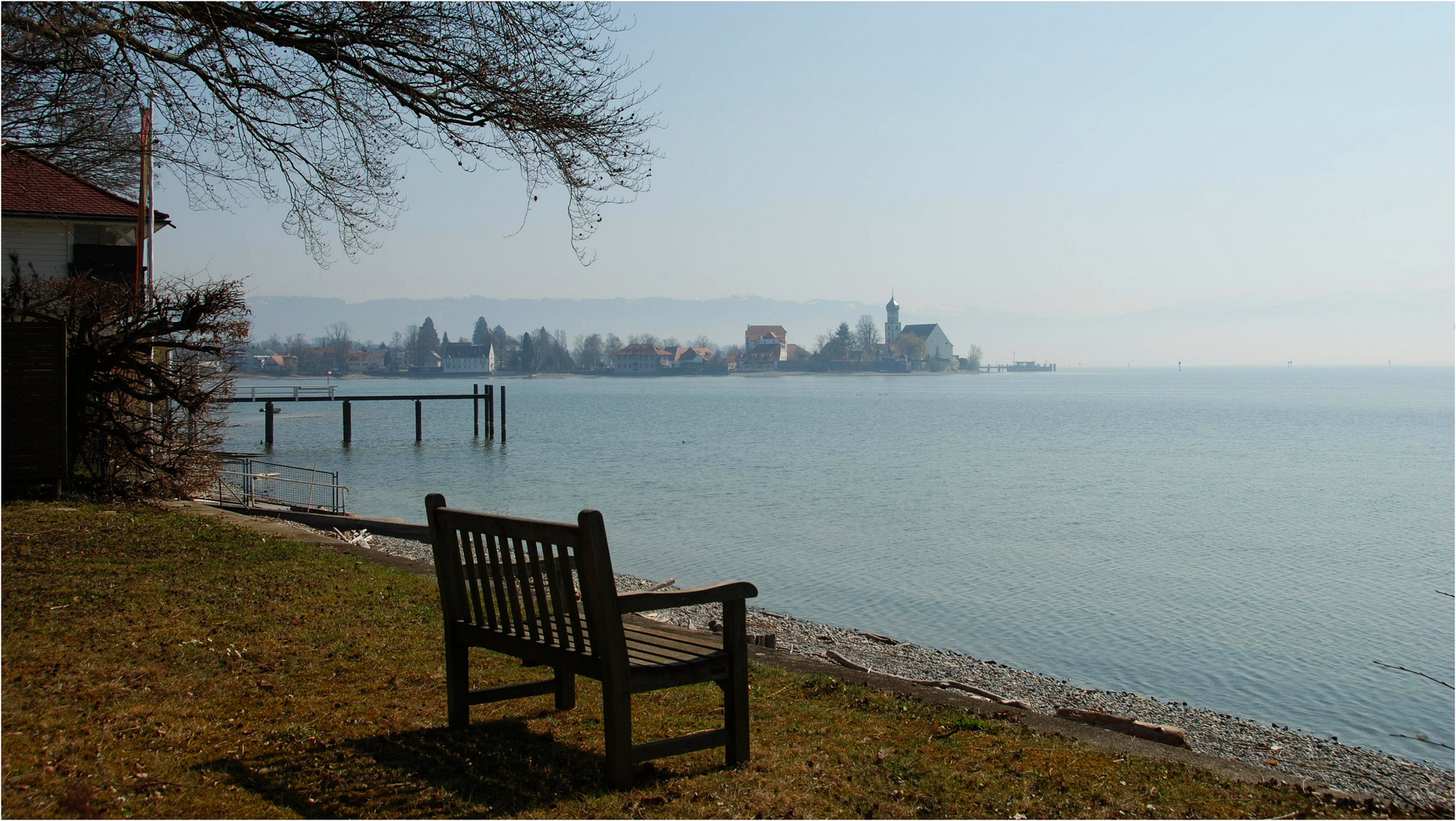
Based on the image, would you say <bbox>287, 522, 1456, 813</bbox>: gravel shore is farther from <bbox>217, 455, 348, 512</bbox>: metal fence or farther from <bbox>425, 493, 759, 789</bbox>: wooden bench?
<bbox>217, 455, 348, 512</bbox>: metal fence

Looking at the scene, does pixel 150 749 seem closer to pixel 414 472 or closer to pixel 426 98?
pixel 426 98

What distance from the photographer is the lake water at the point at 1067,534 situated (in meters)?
13.8

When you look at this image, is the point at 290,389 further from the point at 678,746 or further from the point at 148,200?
the point at 678,746

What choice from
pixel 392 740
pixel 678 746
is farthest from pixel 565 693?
pixel 678 746

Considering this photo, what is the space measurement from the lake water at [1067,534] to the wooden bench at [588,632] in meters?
9.08

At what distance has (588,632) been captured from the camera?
16.1 feet

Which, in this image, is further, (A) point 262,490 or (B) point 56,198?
(B) point 56,198

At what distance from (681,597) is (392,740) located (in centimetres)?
171

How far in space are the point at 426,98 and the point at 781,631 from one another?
316 inches

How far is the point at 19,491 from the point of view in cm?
1348

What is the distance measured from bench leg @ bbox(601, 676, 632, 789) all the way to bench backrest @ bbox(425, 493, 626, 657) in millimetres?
187

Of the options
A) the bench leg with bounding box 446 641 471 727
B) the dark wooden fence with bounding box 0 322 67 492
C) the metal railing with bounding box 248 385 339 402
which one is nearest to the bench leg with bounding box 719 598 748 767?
the bench leg with bounding box 446 641 471 727

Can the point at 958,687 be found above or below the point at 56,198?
below

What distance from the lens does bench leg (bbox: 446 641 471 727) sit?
539 cm
